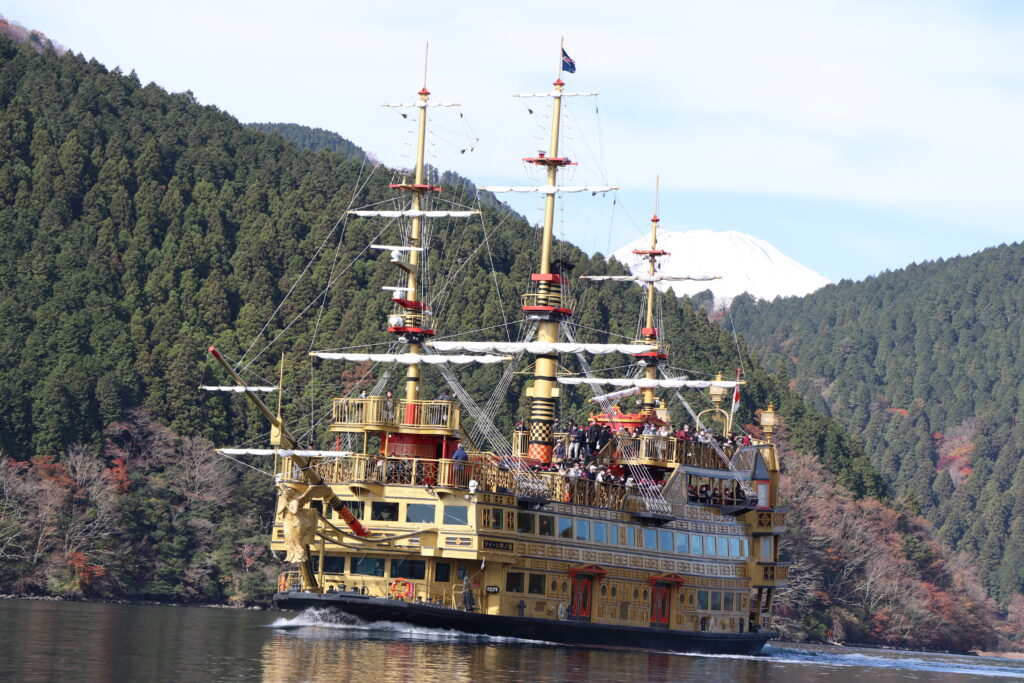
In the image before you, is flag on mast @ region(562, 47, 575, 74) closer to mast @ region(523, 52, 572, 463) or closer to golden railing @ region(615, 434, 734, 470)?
mast @ region(523, 52, 572, 463)

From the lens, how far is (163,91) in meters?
139

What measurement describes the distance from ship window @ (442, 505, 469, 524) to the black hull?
2.70m

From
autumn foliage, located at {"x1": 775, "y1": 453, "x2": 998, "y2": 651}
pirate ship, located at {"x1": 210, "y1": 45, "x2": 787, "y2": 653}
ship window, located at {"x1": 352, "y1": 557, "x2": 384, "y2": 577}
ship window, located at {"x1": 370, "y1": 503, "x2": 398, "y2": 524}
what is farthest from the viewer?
autumn foliage, located at {"x1": 775, "y1": 453, "x2": 998, "y2": 651}

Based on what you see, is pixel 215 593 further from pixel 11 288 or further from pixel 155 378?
pixel 11 288

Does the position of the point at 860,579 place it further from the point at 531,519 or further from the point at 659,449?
the point at 531,519

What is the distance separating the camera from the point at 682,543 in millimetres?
61281

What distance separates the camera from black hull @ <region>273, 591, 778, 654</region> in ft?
172

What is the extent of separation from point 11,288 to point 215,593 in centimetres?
2462

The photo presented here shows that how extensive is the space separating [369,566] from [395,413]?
16.4ft

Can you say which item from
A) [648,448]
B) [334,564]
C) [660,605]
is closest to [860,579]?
[648,448]

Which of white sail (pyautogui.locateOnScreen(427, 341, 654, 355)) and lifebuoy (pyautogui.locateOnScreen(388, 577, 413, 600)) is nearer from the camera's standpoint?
lifebuoy (pyautogui.locateOnScreen(388, 577, 413, 600))

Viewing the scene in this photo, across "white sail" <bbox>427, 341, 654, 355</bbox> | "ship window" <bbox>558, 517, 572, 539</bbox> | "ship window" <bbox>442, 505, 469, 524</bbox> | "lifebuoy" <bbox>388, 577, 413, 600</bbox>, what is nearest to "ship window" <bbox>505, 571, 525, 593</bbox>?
"ship window" <bbox>558, 517, 572, 539</bbox>

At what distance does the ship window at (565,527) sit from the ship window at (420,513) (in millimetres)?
4889

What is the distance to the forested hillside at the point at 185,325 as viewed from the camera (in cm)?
8725
